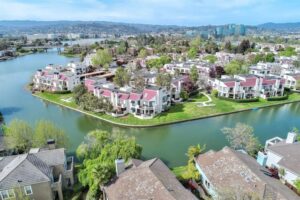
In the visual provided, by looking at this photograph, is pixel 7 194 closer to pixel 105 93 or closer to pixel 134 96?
pixel 134 96

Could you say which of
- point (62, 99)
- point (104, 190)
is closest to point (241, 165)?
point (104, 190)

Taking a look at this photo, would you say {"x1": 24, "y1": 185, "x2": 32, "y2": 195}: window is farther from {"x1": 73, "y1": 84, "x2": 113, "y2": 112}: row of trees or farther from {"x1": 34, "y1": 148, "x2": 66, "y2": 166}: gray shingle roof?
{"x1": 73, "y1": 84, "x2": 113, "y2": 112}: row of trees

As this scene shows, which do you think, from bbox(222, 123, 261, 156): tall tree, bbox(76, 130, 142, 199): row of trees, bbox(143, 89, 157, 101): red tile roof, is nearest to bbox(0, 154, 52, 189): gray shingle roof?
bbox(76, 130, 142, 199): row of trees

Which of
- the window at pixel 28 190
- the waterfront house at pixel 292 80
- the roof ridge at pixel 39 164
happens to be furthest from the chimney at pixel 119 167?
the waterfront house at pixel 292 80

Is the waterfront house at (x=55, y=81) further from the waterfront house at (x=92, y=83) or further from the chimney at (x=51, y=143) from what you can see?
the chimney at (x=51, y=143)

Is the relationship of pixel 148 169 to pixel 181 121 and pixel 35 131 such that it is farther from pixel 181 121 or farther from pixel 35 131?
pixel 181 121

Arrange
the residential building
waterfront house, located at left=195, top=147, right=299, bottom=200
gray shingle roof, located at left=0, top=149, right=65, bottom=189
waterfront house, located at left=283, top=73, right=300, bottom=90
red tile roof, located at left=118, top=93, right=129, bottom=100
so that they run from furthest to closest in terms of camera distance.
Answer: the residential building, waterfront house, located at left=283, top=73, right=300, bottom=90, red tile roof, located at left=118, top=93, right=129, bottom=100, gray shingle roof, located at left=0, top=149, right=65, bottom=189, waterfront house, located at left=195, top=147, right=299, bottom=200
